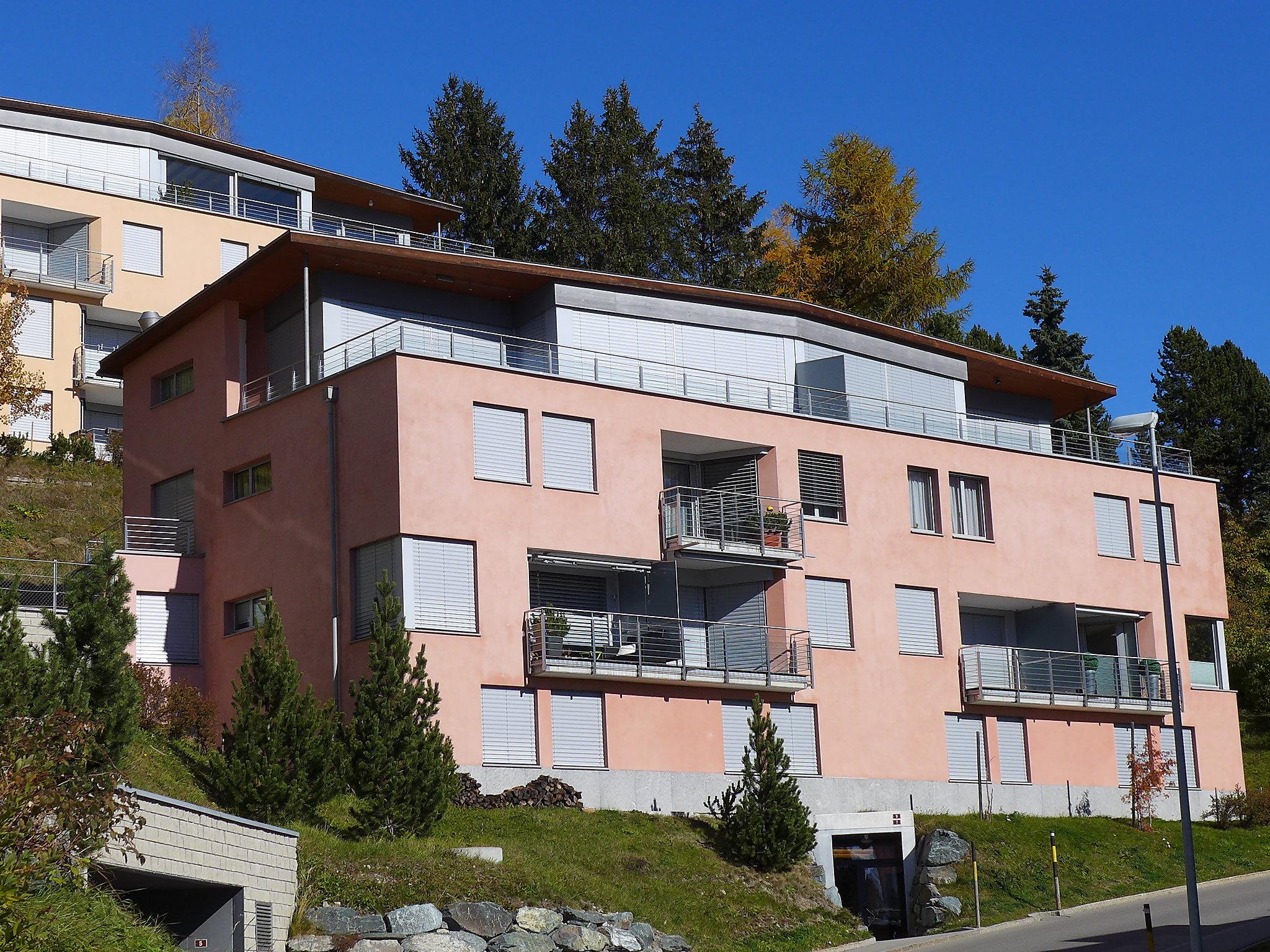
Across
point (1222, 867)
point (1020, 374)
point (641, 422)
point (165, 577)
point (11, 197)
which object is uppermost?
point (11, 197)

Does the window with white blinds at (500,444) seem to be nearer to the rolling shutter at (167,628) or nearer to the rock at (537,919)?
the rolling shutter at (167,628)

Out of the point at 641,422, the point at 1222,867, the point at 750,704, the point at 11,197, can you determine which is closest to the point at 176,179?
the point at 11,197

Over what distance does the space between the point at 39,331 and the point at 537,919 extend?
38856 mm

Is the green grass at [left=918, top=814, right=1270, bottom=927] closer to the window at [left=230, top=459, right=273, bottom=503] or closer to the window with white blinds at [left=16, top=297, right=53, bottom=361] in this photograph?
the window at [left=230, top=459, right=273, bottom=503]

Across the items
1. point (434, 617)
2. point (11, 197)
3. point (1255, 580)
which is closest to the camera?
point (434, 617)

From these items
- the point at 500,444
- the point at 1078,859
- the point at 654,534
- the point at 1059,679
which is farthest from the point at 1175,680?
the point at 1059,679

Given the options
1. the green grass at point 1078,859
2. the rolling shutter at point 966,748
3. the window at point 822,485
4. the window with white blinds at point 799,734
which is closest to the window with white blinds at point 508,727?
the window with white blinds at point 799,734

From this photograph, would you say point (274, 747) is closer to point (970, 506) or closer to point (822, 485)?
point (822, 485)

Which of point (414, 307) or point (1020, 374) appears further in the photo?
point (1020, 374)

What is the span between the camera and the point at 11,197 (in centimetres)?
5634

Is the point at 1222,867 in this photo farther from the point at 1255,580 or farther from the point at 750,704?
the point at 1255,580

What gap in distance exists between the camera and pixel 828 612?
39.0m

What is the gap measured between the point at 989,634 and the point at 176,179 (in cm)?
3380

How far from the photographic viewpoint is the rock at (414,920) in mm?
23734
